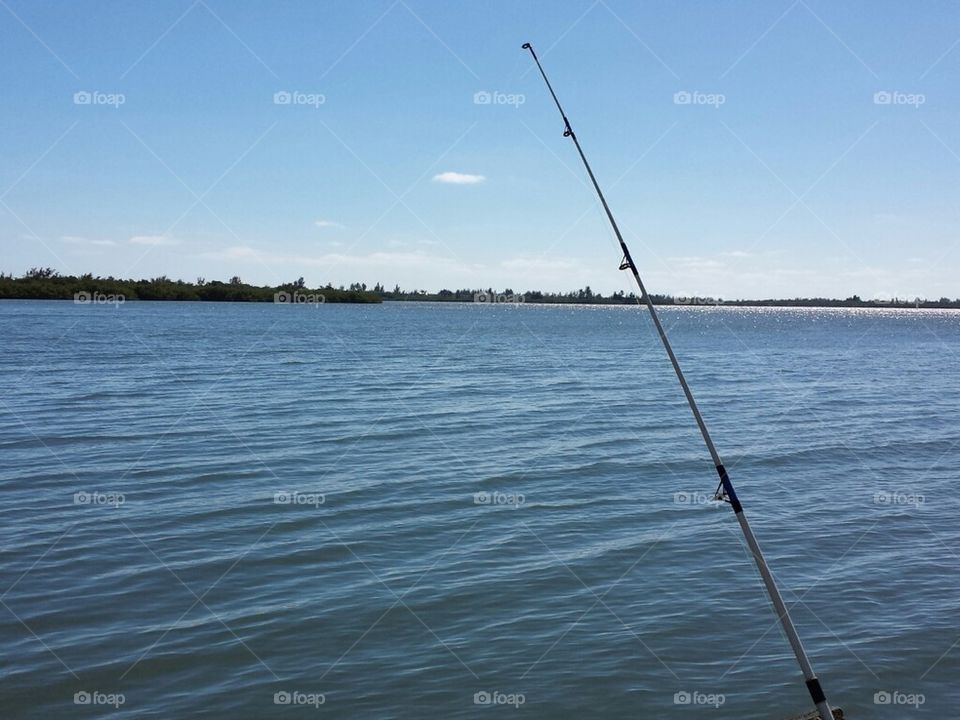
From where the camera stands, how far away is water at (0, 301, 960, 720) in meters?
7.96

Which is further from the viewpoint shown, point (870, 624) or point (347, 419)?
point (347, 419)

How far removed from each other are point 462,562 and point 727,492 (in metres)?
6.60

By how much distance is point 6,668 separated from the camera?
8117 millimetres

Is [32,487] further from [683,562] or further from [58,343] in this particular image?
[58,343]

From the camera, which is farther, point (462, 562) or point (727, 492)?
point (462, 562)

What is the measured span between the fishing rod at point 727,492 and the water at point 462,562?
77.3 inches

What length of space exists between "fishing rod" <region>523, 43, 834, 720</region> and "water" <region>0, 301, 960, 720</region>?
1963mm

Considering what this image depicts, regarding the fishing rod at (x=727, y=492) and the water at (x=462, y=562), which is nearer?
the fishing rod at (x=727, y=492)

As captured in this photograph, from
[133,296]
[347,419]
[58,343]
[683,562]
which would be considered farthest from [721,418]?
[133,296]

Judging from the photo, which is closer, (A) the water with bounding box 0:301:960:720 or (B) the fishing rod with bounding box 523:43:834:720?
(B) the fishing rod with bounding box 523:43:834:720

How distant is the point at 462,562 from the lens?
446 inches

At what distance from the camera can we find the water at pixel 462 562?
796cm

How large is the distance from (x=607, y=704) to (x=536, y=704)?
0.67m

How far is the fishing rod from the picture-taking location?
4.48 meters
